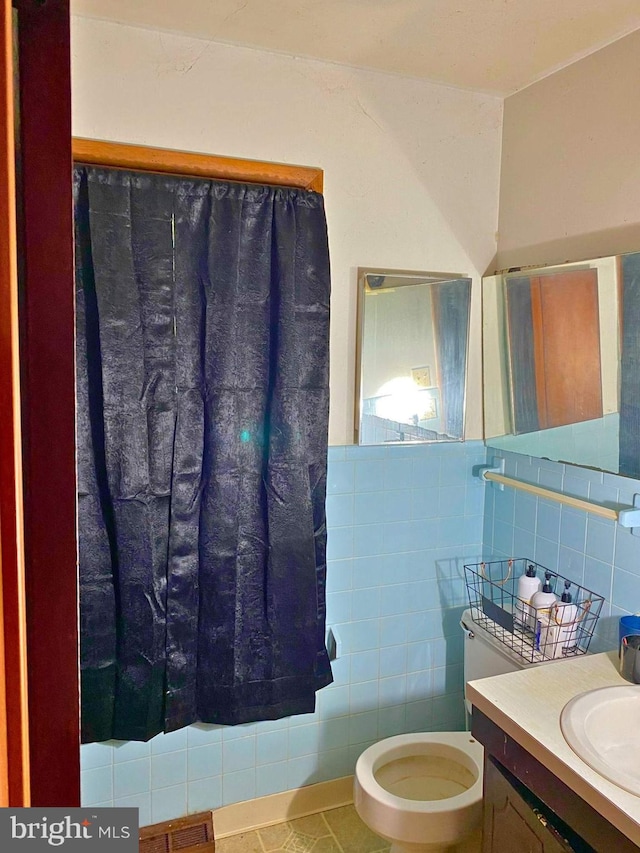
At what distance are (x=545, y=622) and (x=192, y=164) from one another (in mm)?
1605

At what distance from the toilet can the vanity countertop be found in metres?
0.21

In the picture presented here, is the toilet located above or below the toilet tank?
below

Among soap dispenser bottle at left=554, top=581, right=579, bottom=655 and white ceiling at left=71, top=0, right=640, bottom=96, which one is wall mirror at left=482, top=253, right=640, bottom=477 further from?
white ceiling at left=71, top=0, right=640, bottom=96

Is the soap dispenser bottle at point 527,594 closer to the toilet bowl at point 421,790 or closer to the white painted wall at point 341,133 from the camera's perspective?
the toilet bowl at point 421,790

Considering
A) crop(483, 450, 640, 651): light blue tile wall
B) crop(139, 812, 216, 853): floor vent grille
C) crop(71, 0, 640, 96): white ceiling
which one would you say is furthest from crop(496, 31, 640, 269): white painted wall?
crop(139, 812, 216, 853): floor vent grille

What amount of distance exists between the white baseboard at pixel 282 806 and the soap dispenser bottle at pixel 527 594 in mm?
848

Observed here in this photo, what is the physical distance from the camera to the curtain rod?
5.61 feet

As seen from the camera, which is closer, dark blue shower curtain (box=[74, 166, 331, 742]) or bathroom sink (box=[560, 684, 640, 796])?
bathroom sink (box=[560, 684, 640, 796])

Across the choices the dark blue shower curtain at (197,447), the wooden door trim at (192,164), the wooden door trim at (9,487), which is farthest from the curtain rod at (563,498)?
the wooden door trim at (9,487)

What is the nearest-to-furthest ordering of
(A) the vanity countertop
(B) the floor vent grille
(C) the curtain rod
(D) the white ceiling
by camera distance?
(A) the vanity countertop < (D) the white ceiling < (C) the curtain rod < (B) the floor vent grille

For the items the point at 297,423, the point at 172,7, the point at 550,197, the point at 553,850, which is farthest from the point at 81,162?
the point at 553,850

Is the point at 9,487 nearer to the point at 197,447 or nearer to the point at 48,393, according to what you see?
the point at 48,393

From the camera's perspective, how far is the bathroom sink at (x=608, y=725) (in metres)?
1.38

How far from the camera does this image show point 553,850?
1.32m
